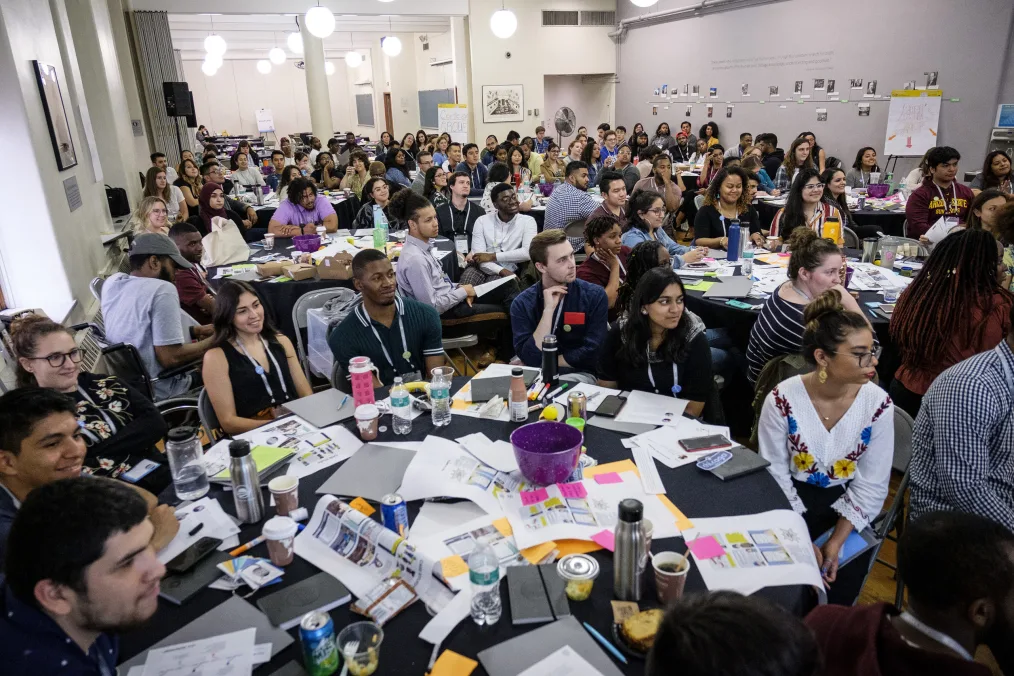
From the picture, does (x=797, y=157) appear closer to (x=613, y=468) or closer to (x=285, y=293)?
(x=285, y=293)

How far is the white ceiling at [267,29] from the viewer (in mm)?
14688

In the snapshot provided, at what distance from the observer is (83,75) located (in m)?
8.10

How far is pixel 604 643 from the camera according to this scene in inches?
58.8

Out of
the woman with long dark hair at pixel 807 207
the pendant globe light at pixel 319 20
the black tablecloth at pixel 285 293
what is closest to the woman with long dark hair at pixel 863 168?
the woman with long dark hair at pixel 807 207

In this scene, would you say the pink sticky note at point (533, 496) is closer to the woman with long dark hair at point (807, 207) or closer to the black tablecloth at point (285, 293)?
the black tablecloth at point (285, 293)

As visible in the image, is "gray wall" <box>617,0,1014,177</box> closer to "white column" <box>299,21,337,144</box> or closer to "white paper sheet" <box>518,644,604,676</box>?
"white column" <box>299,21,337,144</box>

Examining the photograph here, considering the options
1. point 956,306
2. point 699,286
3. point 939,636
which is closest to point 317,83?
point 699,286

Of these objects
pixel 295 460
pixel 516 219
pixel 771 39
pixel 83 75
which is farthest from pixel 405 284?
pixel 771 39

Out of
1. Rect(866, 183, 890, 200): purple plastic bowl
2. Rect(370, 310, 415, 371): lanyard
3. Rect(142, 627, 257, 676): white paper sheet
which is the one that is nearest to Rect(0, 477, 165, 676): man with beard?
Rect(142, 627, 257, 676): white paper sheet

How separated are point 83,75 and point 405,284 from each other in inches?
255

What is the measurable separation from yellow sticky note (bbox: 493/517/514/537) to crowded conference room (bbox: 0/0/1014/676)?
12 mm

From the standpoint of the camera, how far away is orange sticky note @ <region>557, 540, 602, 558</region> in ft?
5.95

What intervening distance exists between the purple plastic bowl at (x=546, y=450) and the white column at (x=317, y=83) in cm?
1356

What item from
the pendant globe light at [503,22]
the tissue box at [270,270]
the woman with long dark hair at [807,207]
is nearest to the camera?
the tissue box at [270,270]
